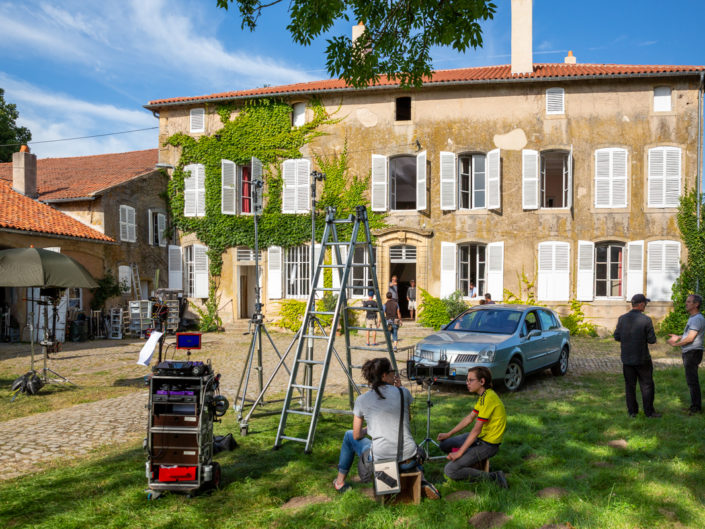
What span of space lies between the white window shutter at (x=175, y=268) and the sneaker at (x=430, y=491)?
19.2 m

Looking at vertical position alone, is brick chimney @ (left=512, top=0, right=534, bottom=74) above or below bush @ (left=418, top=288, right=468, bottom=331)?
above

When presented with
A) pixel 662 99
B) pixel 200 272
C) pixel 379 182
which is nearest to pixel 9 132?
pixel 200 272

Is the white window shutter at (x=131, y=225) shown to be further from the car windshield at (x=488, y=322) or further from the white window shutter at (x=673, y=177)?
the white window shutter at (x=673, y=177)

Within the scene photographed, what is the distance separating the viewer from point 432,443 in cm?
608

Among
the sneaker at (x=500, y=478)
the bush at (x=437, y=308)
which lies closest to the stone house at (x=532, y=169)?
the bush at (x=437, y=308)

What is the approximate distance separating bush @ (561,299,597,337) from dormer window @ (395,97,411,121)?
886cm

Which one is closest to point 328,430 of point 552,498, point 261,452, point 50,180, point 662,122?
point 261,452

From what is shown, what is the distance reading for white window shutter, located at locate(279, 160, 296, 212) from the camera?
2089cm

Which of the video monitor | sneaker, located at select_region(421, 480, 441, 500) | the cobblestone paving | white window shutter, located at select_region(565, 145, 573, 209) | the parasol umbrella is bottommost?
the cobblestone paving

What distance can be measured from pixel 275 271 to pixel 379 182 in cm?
521

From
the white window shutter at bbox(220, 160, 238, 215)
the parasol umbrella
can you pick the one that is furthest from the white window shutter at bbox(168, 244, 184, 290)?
the parasol umbrella

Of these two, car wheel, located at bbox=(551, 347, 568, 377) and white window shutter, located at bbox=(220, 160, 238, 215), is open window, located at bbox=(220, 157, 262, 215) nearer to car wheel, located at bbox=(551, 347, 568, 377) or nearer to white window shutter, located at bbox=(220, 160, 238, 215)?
white window shutter, located at bbox=(220, 160, 238, 215)

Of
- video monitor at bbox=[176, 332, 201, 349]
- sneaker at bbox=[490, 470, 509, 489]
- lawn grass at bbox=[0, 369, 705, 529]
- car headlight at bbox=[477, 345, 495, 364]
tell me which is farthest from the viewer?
car headlight at bbox=[477, 345, 495, 364]

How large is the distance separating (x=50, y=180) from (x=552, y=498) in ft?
79.2
